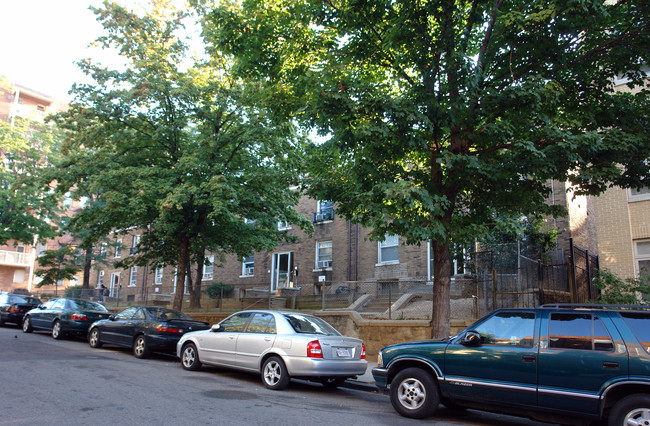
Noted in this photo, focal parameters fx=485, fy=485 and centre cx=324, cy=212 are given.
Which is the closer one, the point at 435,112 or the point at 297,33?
the point at 435,112

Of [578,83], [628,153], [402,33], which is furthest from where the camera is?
[578,83]

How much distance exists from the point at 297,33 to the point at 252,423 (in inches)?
321

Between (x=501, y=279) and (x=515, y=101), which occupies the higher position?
(x=515, y=101)

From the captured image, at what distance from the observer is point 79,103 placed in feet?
55.8

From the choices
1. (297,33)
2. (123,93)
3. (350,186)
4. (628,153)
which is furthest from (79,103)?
(628,153)

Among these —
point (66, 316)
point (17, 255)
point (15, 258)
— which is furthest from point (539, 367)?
point (17, 255)

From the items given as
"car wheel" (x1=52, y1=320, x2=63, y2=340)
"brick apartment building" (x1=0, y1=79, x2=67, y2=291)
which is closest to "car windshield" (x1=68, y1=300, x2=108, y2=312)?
"car wheel" (x1=52, y1=320, x2=63, y2=340)

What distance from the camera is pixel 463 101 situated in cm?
922

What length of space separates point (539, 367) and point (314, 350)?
389 centimetres

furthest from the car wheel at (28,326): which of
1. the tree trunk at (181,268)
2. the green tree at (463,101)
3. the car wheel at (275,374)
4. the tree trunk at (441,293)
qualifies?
the tree trunk at (441,293)

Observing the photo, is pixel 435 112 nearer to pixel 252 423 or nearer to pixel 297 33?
pixel 297 33

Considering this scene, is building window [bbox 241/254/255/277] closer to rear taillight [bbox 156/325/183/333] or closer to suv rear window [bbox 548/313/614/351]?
rear taillight [bbox 156/325/183/333]

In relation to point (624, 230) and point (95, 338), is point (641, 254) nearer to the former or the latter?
point (624, 230)

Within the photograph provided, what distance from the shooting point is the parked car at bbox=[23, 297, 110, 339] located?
640 inches
